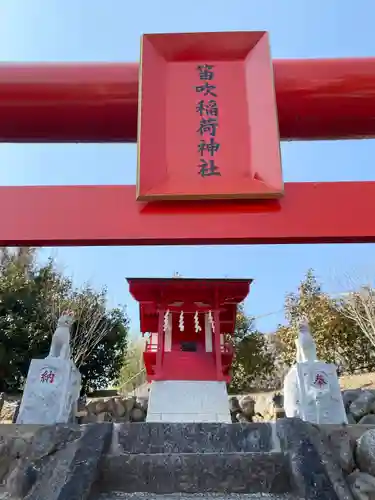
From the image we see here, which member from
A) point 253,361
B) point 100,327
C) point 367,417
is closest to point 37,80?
point 367,417

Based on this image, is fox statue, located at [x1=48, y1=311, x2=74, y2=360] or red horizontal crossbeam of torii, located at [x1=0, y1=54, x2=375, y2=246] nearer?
red horizontal crossbeam of torii, located at [x1=0, y1=54, x2=375, y2=246]

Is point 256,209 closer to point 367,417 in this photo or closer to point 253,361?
point 367,417

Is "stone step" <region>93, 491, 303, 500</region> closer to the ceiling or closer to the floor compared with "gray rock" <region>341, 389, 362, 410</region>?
closer to the floor

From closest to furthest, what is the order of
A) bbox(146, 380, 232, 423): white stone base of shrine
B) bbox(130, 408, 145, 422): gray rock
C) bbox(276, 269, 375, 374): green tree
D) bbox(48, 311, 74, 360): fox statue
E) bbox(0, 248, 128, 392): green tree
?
bbox(48, 311, 74, 360): fox statue, bbox(146, 380, 232, 423): white stone base of shrine, bbox(130, 408, 145, 422): gray rock, bbox(0, 248, 128, 392): green tree, bbox(276, 269, 375, 374): green tree

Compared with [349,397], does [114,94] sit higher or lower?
higher

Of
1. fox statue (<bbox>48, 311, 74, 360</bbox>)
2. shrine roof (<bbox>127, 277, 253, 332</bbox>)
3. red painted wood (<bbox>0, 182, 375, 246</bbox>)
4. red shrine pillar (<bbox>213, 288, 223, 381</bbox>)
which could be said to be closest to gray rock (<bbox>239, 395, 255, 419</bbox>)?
red shrine pillar (<bbox>213, 288, 223, 381</bbox>)

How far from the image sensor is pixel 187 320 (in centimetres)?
902

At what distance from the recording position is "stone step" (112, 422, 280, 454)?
8.92 ft

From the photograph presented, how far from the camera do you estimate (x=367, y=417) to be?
314 inches

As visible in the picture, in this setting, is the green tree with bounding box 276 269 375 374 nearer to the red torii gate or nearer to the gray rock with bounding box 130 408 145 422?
the gray rock with bounding box 130 408 145 422

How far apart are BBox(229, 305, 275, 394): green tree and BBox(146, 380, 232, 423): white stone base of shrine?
6.82m

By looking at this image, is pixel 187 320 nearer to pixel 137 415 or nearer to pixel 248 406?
pixel 137 415

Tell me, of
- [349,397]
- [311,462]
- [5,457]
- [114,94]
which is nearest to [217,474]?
[311,462]

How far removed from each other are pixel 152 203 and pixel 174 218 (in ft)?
0.66
